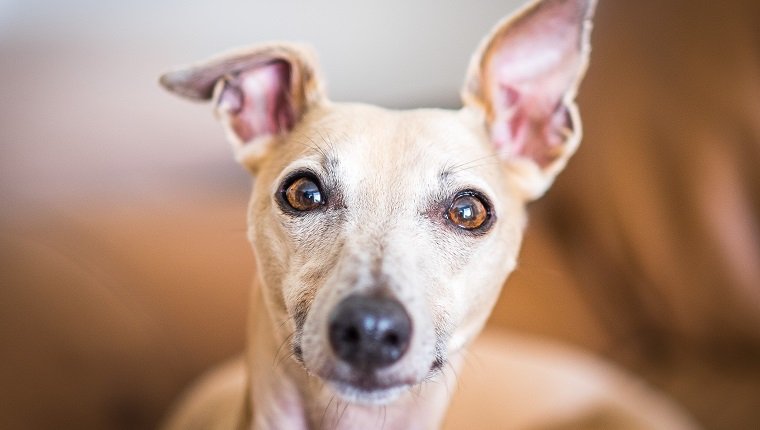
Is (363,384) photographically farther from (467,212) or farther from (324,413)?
(467,212)

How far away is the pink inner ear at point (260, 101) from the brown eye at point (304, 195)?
285 millimetres

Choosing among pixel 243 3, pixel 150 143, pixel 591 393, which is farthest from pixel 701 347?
pixel 150 143

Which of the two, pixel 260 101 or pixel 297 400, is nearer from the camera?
pixel 297 400

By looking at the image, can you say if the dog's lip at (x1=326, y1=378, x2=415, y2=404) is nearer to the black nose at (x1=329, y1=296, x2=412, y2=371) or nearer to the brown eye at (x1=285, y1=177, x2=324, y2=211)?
the black nose at (x1=329, y1=296, x2=412, y2=371)

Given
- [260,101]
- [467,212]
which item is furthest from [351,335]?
[260,101]

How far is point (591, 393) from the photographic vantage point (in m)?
2.03

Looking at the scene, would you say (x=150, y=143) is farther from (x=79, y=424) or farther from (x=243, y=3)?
(x=79, y=424)

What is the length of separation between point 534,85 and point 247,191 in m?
1.35

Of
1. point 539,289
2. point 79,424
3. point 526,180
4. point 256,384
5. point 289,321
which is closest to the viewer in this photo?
point 289,321

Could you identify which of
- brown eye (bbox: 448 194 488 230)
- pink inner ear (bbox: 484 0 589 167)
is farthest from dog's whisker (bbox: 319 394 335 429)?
pink inner ear (bbox: 484 0 589 167)

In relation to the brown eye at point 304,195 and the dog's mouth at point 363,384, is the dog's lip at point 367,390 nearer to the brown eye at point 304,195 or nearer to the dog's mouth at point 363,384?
the dog's mouth at point 363,384

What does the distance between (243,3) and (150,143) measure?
0.65m

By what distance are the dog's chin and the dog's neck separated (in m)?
0.18

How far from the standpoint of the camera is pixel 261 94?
4.83ft
